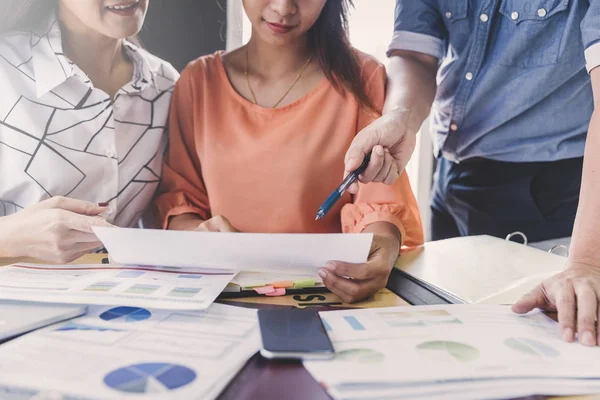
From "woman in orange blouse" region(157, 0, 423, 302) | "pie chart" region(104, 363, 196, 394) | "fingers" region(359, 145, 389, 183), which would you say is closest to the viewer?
"pie chart" region(104, 363, 196, 394)

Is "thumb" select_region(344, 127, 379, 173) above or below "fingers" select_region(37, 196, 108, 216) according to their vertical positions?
above

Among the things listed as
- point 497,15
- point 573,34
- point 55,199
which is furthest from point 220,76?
point 573,34

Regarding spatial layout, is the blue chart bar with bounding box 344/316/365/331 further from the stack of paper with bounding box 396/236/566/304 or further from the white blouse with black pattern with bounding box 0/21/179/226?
the white blouse with black pattern with bounding box 0/21/179/226

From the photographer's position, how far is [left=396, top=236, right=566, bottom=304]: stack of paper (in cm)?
65

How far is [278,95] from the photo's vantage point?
101 cm

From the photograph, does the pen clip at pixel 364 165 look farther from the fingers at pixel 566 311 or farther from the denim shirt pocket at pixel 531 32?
the denim shirt pocket at pixel 531 32

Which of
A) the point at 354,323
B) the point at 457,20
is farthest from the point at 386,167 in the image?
the point at 457,20

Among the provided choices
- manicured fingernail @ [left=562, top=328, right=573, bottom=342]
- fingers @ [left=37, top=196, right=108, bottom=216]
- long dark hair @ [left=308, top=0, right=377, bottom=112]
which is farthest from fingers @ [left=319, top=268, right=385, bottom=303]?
long dark hair @ [left=308, top=0, right=377, bottom=112]

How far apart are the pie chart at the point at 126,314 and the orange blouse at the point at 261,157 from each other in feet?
1.39

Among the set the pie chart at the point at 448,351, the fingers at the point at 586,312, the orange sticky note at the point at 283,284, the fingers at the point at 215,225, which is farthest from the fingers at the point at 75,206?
the fingers at the point at 586,312

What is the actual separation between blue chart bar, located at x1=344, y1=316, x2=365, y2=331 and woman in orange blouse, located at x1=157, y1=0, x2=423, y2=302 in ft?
1.31

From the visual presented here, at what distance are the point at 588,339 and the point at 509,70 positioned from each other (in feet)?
2.11

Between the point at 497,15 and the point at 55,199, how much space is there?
2.71ft

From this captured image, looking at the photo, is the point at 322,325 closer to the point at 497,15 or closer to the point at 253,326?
the point at 253,326
